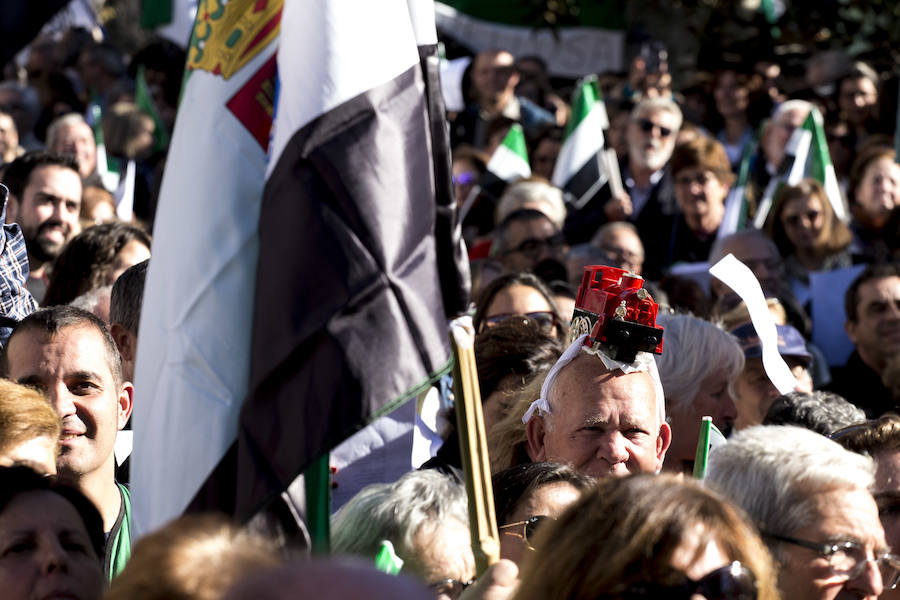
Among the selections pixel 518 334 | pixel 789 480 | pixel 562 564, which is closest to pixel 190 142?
pixel 562 564

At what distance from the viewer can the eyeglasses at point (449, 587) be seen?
A: 3.58 metres

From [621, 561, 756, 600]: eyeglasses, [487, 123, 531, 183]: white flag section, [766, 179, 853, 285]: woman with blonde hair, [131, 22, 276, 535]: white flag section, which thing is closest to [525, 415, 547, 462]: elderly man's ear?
[131, 22, 276, 535]: white flag section

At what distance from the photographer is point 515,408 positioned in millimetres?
5109

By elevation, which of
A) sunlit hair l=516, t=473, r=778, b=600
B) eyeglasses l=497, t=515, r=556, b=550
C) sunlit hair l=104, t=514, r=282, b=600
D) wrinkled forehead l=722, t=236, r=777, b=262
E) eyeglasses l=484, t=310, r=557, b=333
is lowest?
wrinkled forehead l=722, t=236, r=777, b=262

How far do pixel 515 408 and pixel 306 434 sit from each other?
2116 mm

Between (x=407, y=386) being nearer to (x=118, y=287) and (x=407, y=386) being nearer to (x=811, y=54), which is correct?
(x=118, y=287)

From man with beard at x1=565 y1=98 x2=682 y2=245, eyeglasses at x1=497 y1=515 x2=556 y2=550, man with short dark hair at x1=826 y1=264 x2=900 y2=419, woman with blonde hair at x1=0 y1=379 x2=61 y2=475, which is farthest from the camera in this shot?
man with beard at x1=565 y1=98 x2=682 y2=245

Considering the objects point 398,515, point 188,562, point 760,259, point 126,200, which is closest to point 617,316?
point 398,515

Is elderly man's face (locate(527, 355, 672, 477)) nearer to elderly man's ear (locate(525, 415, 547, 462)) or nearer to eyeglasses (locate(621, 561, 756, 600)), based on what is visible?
elderly man's ear (locate(525, 415, 547, 462))

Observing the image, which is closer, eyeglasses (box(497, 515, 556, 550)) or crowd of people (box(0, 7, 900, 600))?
crowd of people (box(0, 7, 900, 600))

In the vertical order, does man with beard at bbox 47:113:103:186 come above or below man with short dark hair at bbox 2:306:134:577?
below

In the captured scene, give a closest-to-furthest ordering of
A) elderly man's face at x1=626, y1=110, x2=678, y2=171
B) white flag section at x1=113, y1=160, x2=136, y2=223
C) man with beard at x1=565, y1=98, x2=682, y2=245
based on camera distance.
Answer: white flag section at x1=113, y1=160, x2=136, y2=223
man with beard at x1=565, y1=98, x2=682, y2=245
elderly man's face at x1=626, y1=110, x2=678, y2=171

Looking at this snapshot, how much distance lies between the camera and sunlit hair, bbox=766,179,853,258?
841 cm

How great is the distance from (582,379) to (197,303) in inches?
66.5
